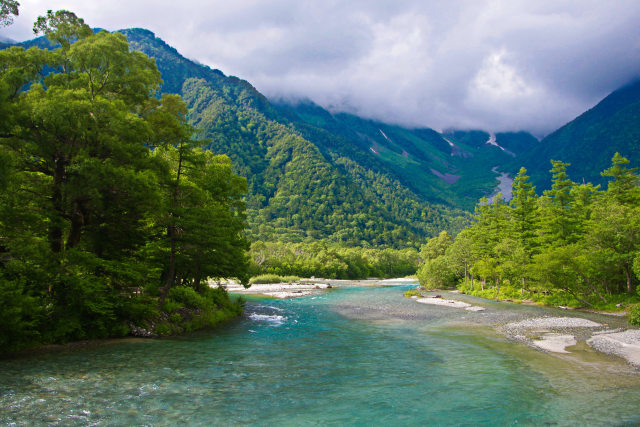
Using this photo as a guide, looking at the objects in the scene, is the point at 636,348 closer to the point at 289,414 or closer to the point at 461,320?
the point at 461,320

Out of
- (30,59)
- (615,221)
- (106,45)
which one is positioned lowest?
(615,221)

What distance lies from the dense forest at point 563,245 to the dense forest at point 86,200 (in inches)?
1414

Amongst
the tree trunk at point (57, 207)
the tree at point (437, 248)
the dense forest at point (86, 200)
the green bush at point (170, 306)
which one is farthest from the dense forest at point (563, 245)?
the tree trunk at point (57, 207)

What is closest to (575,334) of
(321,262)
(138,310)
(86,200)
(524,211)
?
(138,310)

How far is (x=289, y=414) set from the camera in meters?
11.4

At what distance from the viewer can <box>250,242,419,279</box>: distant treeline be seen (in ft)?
379

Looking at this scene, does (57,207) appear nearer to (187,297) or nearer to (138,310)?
(138,310)

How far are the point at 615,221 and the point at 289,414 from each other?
38587 mm

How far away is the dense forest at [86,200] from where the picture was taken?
1644 centimetres

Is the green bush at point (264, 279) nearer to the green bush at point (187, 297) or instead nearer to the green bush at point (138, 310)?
the green bush at point (187, 297)

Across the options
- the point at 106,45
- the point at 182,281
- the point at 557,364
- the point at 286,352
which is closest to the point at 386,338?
the point at 286,352

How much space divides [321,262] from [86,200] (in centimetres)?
11555

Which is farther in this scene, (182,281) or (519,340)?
(182,281)

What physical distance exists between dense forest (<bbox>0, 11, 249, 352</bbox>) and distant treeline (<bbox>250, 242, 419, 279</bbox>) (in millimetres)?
75064
